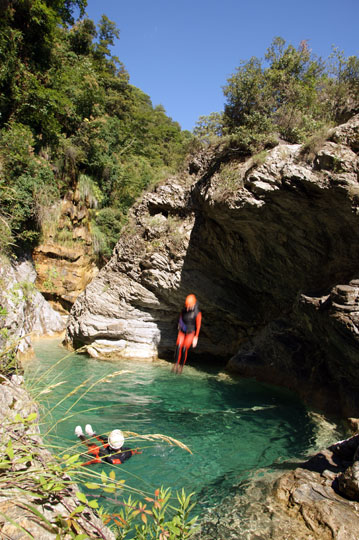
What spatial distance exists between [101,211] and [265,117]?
11.6 metres

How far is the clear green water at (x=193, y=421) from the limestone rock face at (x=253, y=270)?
4.09 feet

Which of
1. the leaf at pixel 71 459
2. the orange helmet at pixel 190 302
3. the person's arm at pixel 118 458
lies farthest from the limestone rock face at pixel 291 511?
the orange helmet at pixel 190 302

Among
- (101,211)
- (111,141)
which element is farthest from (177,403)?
(111,141)

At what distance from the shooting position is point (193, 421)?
7.48 m

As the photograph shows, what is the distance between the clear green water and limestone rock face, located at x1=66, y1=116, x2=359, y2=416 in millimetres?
1247

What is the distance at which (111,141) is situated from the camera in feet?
68.8

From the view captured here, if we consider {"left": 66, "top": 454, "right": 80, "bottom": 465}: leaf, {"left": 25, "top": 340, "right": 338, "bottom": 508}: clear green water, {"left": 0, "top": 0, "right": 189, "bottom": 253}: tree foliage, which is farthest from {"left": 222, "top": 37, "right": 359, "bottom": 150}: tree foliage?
{"left": 66, "top": 454, "right": 80, "bottom": 465}: leaf

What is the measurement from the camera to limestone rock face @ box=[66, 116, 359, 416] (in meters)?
7.74

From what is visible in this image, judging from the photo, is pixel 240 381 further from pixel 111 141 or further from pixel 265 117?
pixel 111 141

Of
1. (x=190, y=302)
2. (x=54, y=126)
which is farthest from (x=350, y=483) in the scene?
(x=54, y=126)

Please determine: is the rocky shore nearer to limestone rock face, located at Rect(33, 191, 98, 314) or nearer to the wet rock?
the wet rock

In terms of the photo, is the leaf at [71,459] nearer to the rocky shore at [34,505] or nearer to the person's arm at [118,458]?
the rocky shore at [34,505]

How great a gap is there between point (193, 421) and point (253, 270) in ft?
19.5

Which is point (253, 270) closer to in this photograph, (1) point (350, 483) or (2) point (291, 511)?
(1) point (350, 483)
